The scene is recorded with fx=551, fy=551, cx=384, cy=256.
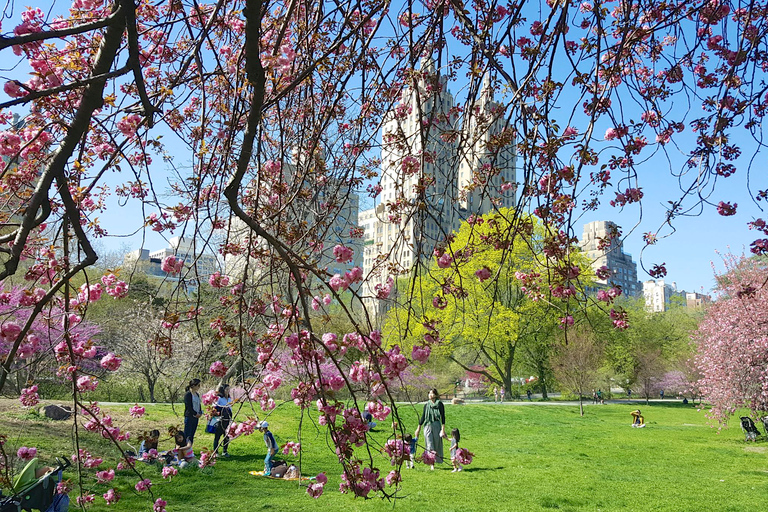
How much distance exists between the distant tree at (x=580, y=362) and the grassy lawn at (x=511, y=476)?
267 inches

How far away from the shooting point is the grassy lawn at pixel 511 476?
6492 mm

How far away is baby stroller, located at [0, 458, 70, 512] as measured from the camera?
4.26 metres

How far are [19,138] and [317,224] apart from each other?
1.56 meters

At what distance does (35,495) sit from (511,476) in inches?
249

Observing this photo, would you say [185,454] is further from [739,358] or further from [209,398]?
[739,358]

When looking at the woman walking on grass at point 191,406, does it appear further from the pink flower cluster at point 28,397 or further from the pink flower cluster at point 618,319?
the pink flower cluster at point 618,319

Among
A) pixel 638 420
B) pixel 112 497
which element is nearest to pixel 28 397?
pixel 112 497

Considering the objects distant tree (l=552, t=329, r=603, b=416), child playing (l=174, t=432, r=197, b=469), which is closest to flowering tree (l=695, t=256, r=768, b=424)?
distant tree (l=552, t=329, r=603, b=416)

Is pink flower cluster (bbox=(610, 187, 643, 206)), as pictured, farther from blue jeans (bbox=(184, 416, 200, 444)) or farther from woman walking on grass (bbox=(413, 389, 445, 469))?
blue jeans (bbox=(184, 416, 200, 444))

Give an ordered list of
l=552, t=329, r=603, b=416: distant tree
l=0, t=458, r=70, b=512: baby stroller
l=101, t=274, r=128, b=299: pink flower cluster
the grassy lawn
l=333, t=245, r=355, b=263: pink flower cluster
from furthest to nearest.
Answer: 1. l=552, t=329, r=603, b=416: distant tree
2. the grassy lawn
3. l=0, t=458, r=70, b=512: baby stroller
4. l=101, t=274, r=128, b=299: pink flower cluster
5. l=333, t=245, r=355, b=263: pink flower cluster

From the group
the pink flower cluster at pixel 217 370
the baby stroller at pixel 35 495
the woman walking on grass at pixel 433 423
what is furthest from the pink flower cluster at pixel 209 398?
the woman walking on grass at pixel 433 423

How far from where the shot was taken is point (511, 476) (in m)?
8.38

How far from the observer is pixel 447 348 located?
21.9 metres

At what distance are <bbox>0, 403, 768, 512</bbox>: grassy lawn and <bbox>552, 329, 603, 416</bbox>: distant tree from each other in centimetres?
678
